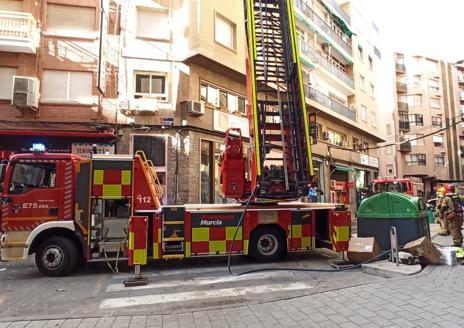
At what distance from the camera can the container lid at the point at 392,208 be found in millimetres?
8891

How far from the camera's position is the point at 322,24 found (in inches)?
1061

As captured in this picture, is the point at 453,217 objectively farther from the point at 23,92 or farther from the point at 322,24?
the point at 322,24

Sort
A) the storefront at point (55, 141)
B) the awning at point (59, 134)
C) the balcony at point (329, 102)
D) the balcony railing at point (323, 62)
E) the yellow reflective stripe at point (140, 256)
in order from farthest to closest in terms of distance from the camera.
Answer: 1. the balcony railing at point (323, 62)
2. the balcony at point (329, 102)
3. the storefront at point (55, 141)
4. the awning at point (59, 134)
5. the yellow reflective stripe at point (140, 256)

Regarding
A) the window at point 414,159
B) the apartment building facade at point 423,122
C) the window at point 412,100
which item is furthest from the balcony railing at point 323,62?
the window at point 412,100

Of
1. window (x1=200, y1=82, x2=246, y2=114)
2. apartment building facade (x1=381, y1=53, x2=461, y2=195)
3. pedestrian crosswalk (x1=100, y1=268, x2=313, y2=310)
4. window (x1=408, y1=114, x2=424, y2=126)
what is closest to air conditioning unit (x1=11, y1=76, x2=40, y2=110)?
window (x1=200, y1=82, x2=246, y2=114)

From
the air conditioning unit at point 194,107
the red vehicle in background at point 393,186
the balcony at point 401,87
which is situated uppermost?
the balcony at point 401,87

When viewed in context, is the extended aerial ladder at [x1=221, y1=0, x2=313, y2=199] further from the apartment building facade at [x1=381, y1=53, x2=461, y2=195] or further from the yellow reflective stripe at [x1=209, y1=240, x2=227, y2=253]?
the apartment building facade at [x1=381, y1=53, x2=461, y2=195]

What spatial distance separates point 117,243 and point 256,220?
3.11 meters

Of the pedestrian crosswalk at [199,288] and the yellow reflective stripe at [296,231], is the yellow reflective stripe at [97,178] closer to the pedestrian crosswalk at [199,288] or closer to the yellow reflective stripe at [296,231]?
the pedestrian crosswalk at [199,288]

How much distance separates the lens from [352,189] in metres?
29.6

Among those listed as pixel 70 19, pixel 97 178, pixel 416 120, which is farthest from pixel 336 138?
pixel 416 120

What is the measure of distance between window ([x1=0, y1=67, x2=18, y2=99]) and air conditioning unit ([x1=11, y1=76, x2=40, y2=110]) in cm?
114

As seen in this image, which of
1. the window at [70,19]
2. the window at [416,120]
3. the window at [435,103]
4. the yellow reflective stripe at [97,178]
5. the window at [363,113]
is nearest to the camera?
the yellow reflective stripe at [97,178]

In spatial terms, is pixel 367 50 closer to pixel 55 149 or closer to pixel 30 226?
pixel 55 149
